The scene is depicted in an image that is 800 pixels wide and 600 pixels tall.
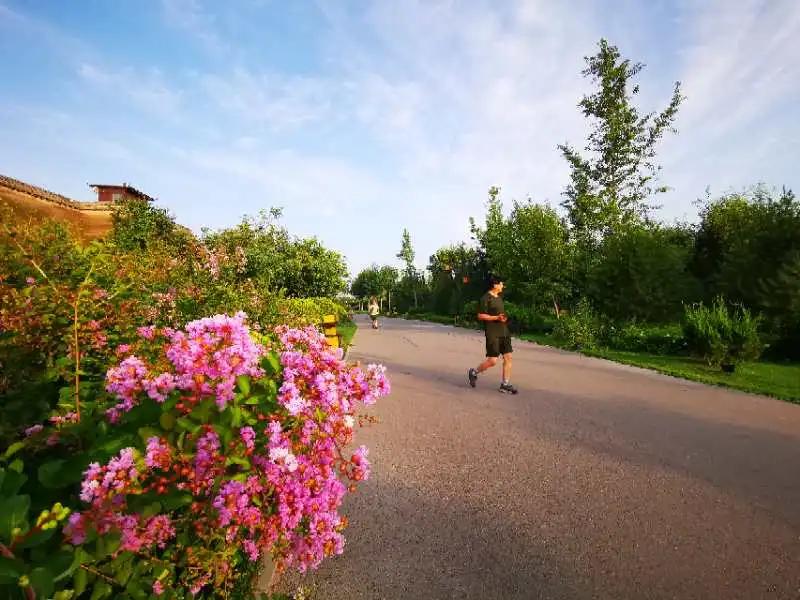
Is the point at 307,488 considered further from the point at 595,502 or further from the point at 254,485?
the point at 595,502

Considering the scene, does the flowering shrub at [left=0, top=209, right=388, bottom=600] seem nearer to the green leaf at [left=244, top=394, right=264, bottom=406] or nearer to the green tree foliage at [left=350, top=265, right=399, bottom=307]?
the green leaf at [left=244, top=394, right=264, bottom=406]

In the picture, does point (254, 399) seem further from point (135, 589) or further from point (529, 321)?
point (529, 321)

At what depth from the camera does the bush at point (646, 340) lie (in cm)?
1564

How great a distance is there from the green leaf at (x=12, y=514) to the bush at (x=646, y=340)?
16750 mm

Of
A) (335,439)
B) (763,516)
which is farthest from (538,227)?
(335,439)

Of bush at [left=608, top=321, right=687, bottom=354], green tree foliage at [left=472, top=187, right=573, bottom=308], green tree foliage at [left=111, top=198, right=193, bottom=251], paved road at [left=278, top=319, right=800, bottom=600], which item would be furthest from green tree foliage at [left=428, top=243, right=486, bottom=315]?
paved road at [left=278, top=319, right=800, bottom=600]

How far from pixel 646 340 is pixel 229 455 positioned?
17.4 m

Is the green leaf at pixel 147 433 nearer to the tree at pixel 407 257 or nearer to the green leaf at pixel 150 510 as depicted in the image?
the green leaf at pixel 150 510

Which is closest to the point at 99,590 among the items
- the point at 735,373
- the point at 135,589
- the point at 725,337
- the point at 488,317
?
the point at 135,589

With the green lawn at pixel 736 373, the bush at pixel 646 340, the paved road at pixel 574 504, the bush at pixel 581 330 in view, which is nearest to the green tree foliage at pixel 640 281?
the bush at pixel 581 330

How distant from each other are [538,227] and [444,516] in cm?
2665

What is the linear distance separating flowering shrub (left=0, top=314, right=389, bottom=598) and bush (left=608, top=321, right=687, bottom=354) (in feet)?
51.5

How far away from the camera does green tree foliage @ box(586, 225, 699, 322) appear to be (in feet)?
65.7

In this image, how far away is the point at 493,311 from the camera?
853cm
